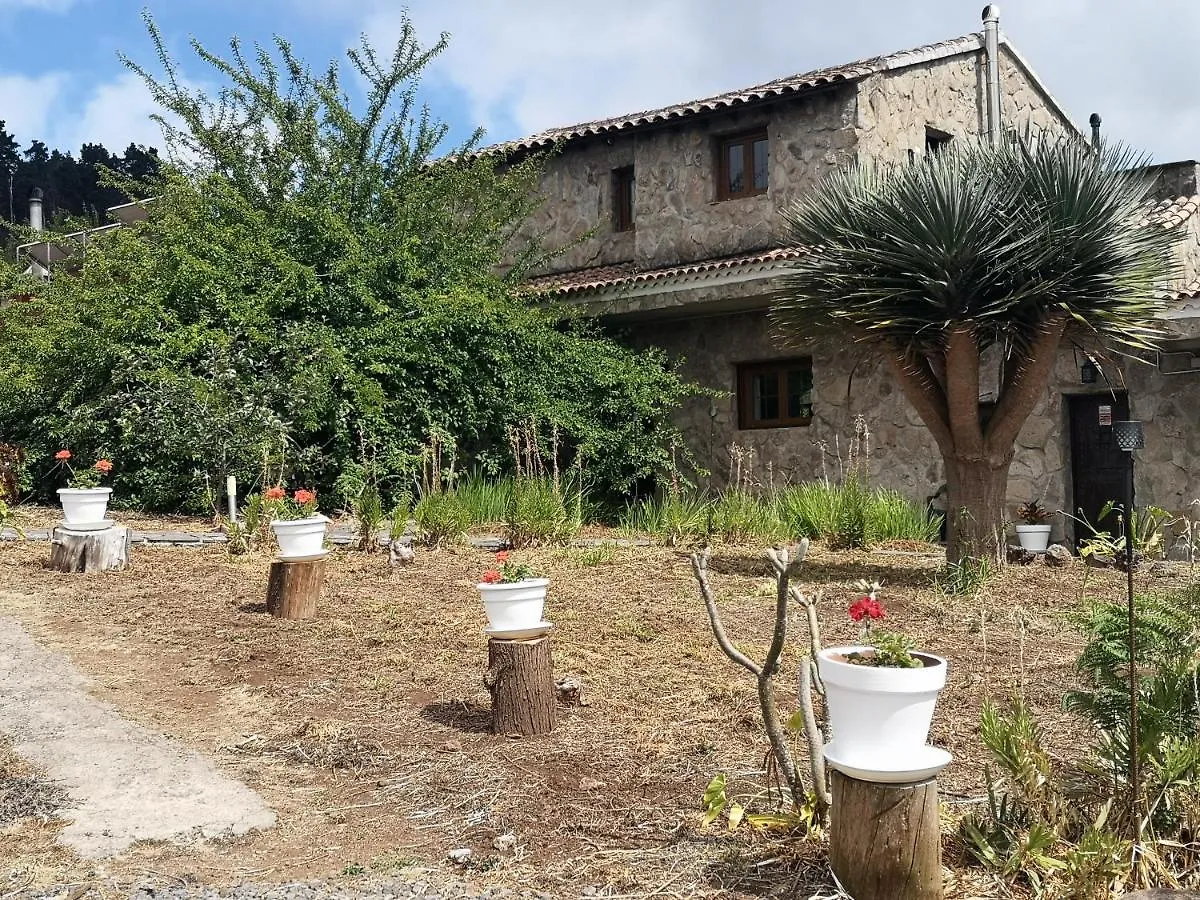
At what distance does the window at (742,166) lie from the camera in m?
14.4

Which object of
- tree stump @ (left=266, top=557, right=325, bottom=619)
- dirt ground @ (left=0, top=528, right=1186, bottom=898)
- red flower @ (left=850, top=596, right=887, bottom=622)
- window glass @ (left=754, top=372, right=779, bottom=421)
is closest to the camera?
red flower @ (left=850, top=596, right=887, bottom=622)

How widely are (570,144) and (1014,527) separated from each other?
27.1ft

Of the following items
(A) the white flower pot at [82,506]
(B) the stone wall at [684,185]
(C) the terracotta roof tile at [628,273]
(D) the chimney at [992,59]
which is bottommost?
(A) the white flower pot at [82,506]

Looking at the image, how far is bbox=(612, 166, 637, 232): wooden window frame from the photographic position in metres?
15.9

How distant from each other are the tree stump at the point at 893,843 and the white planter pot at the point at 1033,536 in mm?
8913

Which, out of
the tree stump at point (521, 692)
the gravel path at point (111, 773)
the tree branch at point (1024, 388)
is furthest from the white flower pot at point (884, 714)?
the tree branch at point (1024, 388)

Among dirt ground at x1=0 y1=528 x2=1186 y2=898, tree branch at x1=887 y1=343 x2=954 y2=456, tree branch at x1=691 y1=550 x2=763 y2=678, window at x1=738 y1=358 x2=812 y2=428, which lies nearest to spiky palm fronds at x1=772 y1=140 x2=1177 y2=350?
tree branch at x1=887 y1=343 x2=954 y2=456

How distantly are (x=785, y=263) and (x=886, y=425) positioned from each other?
250cm

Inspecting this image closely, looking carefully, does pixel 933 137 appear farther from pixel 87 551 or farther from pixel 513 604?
pixel 513 604

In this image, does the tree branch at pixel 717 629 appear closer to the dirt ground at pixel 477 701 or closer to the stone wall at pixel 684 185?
the dirt ground at pixel 477 701

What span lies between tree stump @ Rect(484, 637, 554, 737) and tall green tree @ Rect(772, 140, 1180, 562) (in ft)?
14.7

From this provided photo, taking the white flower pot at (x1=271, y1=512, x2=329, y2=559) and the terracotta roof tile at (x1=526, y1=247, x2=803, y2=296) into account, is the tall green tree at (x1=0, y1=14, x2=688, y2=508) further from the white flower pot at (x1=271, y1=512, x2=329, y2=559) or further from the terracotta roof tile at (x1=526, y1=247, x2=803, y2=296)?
the white flower pot at (x1=271, y1=512, x2=329, y2=559)

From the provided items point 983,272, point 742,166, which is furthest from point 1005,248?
point 742,166

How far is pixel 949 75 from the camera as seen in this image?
14.6 meters
